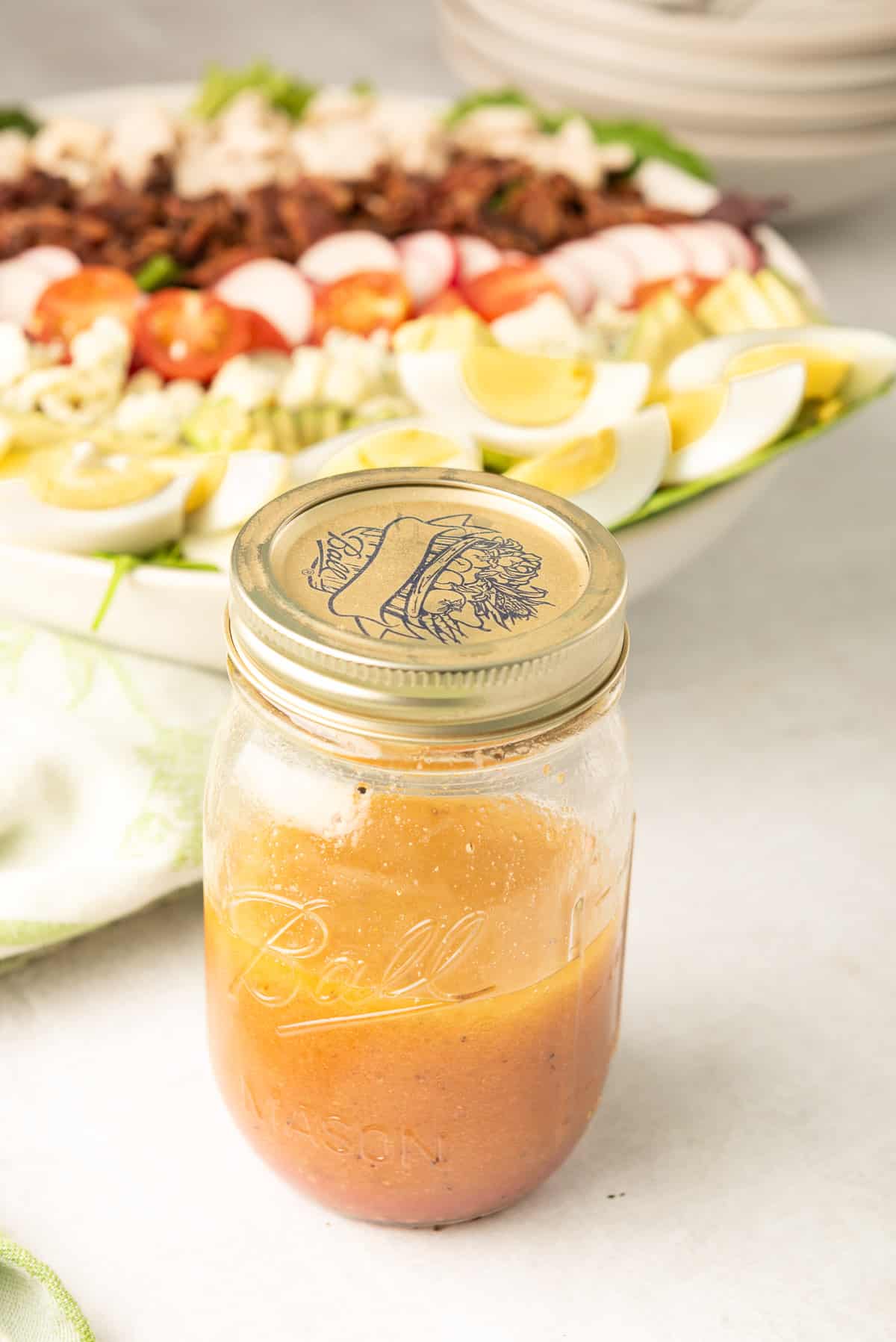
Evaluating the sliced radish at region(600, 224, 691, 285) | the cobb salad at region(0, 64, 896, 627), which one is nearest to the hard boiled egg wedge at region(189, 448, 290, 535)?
the cobb salad at region(0, 64, 896, 627)

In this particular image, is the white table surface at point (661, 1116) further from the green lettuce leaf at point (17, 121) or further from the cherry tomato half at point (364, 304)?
the green lettuce leaf at point (17, 121)

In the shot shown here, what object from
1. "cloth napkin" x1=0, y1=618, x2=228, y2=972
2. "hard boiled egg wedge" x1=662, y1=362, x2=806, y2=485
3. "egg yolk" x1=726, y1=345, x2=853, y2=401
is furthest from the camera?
"egg yolk" x1=726, y1=345, x2=853, y2=401

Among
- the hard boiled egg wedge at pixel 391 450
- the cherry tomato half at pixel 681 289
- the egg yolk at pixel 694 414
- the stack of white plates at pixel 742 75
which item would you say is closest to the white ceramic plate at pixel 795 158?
the stack of white plates at pixel 742 75

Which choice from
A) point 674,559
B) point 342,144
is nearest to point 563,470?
point 674,559

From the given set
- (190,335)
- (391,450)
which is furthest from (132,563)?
(190,335)

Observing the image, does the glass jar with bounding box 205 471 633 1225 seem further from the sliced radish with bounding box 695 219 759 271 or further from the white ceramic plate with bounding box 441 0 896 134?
the white ceramic plate with bounding box 441 0 896 134

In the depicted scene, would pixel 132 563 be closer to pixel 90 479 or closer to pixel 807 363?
pixel 90 479
